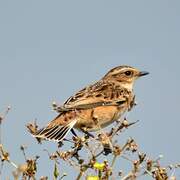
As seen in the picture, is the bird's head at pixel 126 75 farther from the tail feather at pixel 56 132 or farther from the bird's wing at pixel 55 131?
the tail feather at pixel 56 132

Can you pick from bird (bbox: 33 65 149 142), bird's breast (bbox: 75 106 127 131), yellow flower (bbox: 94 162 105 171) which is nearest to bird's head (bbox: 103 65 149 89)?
bird (bbox: 33 65 149 142)

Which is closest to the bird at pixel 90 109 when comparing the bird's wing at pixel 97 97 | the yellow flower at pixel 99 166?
the bird's wing at pixel 97 97

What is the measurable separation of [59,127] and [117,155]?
139 inches

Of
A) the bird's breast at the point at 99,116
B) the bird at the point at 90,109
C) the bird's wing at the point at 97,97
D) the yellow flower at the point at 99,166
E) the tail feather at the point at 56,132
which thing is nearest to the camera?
the yellow flower at the point at 99,166

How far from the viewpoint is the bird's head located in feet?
35.8

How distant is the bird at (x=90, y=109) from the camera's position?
7602mm

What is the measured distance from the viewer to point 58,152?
4719 mm

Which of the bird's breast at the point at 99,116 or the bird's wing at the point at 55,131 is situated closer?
the bird's wing at the point at 55,131

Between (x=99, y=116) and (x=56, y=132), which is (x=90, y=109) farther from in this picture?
(x=56, y=132)

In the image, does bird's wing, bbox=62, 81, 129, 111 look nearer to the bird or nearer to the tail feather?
the bird

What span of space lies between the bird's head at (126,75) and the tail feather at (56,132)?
3.18m

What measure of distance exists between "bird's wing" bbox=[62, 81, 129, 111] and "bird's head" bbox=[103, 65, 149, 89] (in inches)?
33.9

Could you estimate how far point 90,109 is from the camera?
8.66 metres

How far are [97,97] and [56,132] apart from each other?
2.15 meters
